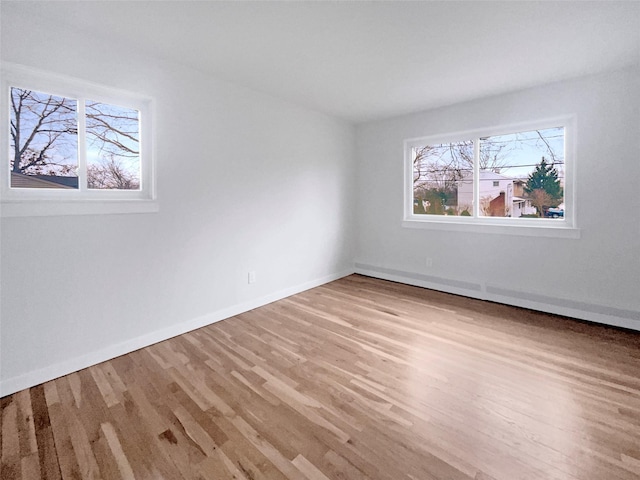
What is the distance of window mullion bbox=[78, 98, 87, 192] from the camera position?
2.37 meters

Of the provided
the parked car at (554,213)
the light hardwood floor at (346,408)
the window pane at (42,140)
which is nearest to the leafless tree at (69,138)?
the window pane at (42,140)

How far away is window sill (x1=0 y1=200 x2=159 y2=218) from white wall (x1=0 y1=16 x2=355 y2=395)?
59 mm

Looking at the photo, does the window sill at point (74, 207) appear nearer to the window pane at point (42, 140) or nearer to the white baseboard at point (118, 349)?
the window pane at point (42, 140)

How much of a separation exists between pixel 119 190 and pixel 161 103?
2.75ft

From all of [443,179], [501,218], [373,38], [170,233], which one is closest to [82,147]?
[170,233]

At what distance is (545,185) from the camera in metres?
3.50

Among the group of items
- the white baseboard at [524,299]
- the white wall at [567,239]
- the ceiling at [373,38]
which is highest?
the ceiling at [373,38]

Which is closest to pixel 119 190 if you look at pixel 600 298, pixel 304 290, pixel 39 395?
pixel 39 395

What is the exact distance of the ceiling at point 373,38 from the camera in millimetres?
2010

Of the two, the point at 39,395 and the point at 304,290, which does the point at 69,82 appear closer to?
the point at 39,395

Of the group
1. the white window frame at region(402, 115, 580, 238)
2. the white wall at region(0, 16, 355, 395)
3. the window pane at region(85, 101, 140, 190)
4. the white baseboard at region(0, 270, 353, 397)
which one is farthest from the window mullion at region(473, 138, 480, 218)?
the window pane at region(85, 101, 140, 190)

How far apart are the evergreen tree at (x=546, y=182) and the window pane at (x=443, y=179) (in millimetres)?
677

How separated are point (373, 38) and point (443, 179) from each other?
98.3 inches

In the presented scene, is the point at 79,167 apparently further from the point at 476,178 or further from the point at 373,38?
the point at 476,178
